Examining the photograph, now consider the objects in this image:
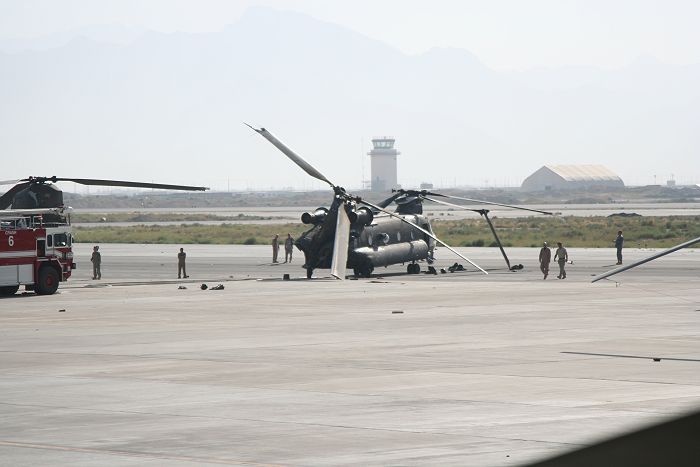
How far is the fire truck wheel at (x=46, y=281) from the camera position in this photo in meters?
41.1

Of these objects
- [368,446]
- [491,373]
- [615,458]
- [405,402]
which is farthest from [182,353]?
[615,458]

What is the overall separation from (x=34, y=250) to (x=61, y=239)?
6.26 ft

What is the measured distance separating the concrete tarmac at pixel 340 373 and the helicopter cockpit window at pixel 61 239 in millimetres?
2399

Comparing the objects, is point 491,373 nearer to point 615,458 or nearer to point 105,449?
point 105,449

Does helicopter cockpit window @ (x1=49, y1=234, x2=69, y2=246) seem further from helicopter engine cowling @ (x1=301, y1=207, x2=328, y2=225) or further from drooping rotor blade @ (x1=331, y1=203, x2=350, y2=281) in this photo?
helicopter engine cowling @ (x1=301, y1=207, x2=328, y2=225)

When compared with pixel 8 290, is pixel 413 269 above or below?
below

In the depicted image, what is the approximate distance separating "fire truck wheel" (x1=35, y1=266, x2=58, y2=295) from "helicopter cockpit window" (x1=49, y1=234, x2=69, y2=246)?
1369mm

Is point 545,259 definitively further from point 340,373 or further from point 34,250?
point 340,373

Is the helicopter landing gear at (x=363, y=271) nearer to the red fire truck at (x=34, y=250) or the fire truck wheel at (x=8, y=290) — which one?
the red fire truck at (x=34, y=250)

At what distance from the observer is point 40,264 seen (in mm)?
41281

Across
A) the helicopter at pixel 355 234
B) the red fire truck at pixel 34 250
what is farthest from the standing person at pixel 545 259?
the red fire truck at pixel 34 250

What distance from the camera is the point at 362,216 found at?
49750 mm

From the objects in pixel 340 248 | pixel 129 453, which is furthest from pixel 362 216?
pixel 129 453

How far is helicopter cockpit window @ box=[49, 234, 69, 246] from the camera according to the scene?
42.4 m
